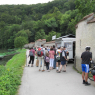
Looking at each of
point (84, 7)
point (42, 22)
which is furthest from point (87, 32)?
point (42, 22)

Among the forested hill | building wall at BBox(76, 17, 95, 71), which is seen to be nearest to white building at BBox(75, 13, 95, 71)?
building wall at BBox(76, 17, 95, 71)

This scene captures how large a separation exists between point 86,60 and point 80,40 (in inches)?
127

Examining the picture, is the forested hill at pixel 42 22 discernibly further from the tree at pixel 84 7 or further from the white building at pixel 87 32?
the white building at pixel 87 32

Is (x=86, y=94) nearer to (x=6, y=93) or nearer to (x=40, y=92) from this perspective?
(x=40, y=92)

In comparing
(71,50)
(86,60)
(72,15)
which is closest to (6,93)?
(86,60)

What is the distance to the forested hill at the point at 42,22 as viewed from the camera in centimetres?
3087

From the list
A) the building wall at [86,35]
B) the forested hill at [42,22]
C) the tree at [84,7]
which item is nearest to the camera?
the building wall at [86,35]

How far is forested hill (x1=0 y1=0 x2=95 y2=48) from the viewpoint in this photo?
30867 mm

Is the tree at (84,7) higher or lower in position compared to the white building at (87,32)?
higher

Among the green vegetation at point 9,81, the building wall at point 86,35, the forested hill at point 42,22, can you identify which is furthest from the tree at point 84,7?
the green vegetation at point 9,81

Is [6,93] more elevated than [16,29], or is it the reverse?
[16,29]

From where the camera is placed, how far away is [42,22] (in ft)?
285

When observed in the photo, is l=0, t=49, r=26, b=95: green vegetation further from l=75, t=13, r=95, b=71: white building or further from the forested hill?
the forested hill

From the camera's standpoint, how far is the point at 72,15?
56.6 m
